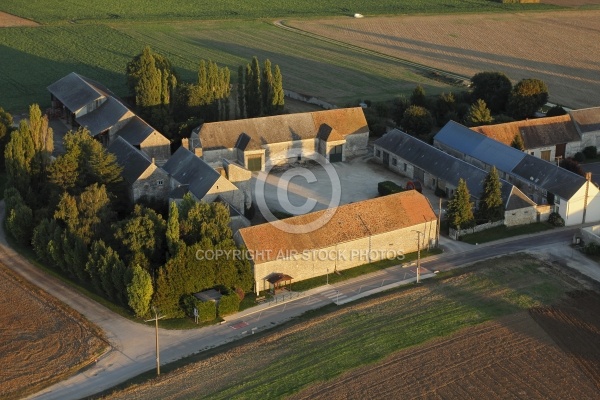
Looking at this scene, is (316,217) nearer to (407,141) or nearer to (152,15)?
(407,141)

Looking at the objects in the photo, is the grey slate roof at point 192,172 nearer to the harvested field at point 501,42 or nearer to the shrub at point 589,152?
the shrub at point 589,152

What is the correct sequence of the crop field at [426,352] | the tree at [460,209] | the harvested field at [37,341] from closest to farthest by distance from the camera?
the crop field at [426,352]
the harvested field at [37,341]
the tree at [460,209]

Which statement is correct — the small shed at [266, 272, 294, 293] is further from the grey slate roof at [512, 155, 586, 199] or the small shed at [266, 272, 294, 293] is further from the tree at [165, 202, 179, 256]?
the grey slate roof at [512, 155, 586, 199]

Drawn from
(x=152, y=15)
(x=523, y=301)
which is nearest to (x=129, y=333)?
(x=523, y=301)

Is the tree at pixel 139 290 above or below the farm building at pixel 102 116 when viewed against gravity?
below

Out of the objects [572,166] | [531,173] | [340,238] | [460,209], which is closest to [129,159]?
[340,238]

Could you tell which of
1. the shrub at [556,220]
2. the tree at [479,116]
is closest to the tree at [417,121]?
the tree at [479,116]
